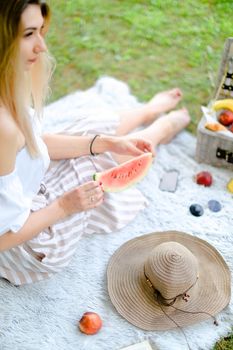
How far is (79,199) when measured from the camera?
7.20 ft

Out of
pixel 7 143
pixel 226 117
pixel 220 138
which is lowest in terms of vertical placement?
pixel 220 138

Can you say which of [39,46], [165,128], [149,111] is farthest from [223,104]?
[39,46]

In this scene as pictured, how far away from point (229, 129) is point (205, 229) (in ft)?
1.85

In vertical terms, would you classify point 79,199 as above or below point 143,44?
below

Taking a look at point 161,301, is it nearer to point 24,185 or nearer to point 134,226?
point 134,226

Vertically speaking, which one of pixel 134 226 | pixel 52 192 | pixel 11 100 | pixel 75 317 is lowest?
pixel 75 317

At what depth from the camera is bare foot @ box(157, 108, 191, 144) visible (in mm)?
3014

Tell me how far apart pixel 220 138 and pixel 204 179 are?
0.79ft

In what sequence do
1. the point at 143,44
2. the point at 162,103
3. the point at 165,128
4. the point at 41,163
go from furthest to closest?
the point at 143,44, the point at 162,103, the point at 165,128, the point at 41,163

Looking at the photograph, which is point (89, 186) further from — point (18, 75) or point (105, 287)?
point (18, 75)

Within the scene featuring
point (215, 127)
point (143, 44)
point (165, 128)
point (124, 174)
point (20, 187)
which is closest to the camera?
point (20, 187)

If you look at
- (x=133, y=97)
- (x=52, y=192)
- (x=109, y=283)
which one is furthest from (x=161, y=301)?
(x=133, y=97)

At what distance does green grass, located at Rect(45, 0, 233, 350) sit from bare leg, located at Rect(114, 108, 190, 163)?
11cm

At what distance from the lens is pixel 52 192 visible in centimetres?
245
